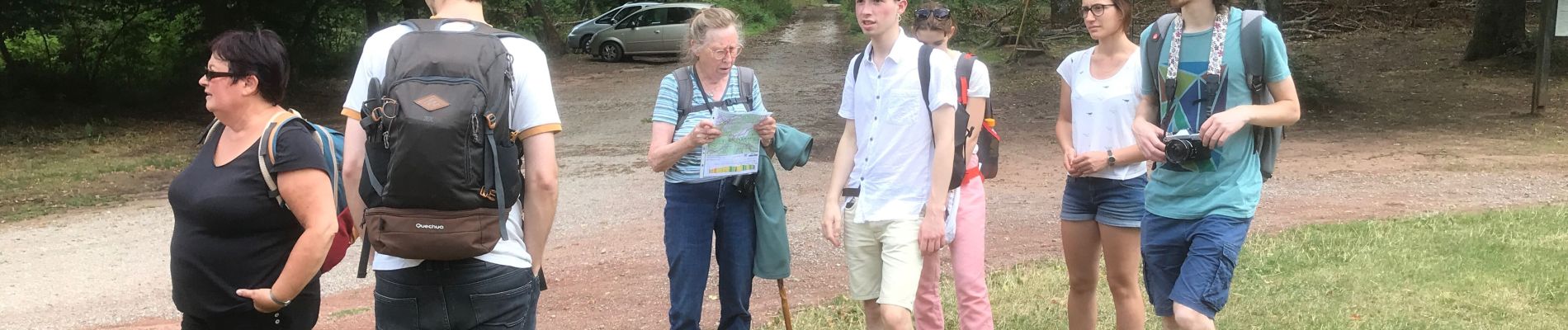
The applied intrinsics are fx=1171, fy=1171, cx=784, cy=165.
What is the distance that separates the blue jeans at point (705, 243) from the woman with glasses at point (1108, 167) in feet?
3.97

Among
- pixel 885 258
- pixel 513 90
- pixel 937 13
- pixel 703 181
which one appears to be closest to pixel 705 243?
pixel 703 181

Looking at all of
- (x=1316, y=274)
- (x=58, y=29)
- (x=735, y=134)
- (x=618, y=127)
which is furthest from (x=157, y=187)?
(x=1316, y=274)

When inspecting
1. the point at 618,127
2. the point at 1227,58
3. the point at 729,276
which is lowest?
the point at 618,127

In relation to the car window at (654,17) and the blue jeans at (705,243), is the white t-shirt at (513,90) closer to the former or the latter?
the blue jeans at (705,243)

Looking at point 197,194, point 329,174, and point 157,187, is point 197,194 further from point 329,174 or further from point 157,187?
point 157,187

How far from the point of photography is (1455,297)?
5.61 metres

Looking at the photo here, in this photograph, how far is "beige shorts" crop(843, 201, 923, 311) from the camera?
3.76 m

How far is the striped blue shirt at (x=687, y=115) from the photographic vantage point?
428 centimetres

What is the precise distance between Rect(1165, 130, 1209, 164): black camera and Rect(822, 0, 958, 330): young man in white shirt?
675mm

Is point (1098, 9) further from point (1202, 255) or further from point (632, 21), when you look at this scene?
point (632, 21)

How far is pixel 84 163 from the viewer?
547 inches

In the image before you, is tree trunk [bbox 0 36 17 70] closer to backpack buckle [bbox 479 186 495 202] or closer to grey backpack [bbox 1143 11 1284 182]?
backpack buckle [bbox 479 186 495 202]

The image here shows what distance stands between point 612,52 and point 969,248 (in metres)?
23.5

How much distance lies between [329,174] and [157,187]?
10496 millimetres
